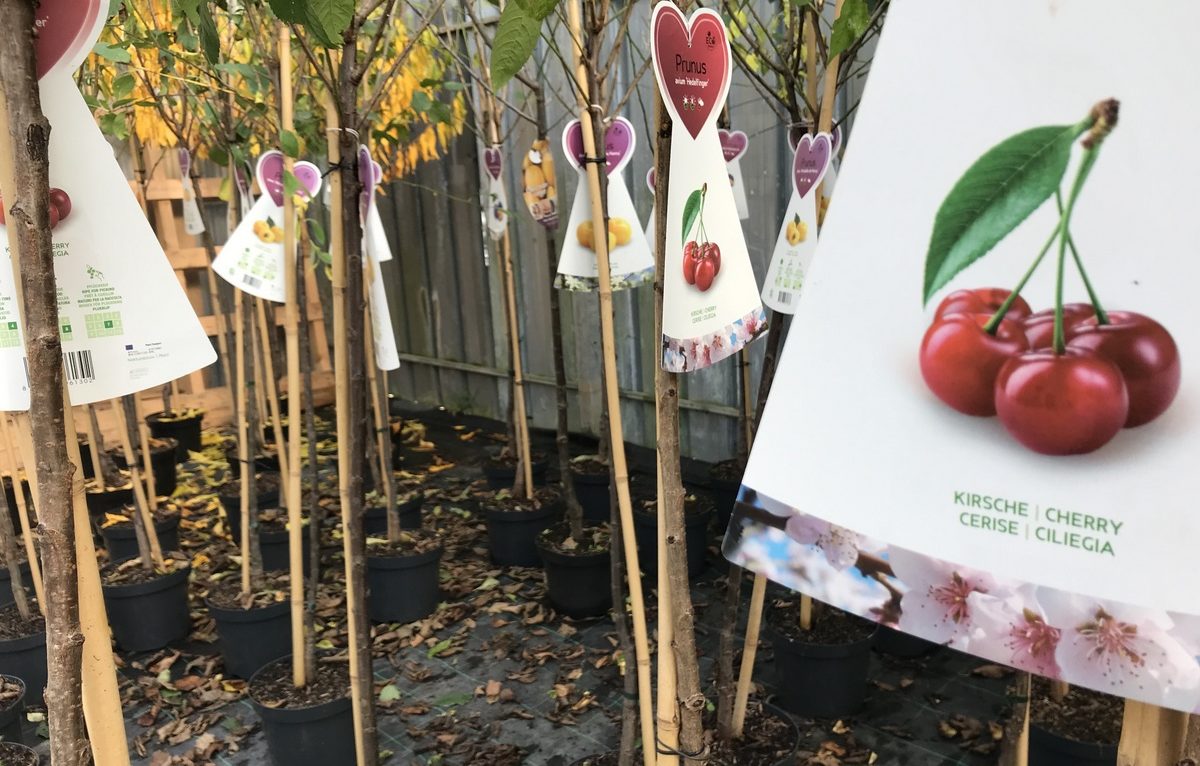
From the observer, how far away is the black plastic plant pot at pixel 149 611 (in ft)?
8.89

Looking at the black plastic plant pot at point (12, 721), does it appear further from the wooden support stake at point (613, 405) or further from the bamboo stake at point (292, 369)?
the wooden support stake at point (613, 405)

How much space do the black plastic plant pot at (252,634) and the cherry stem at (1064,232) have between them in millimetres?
2401

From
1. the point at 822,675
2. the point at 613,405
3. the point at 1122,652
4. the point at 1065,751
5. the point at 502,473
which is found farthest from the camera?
the point at 502,473

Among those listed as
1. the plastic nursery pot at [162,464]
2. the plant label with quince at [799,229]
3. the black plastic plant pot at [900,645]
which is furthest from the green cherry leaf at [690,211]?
the plastic nursery pot at [162,464]

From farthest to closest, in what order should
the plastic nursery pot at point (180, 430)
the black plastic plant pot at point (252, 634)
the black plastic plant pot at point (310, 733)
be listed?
the plastic nursery pot at point (180, 430), the black plastic plant pot at point (252, 634), the black plastic plant pot at point (310, 733)

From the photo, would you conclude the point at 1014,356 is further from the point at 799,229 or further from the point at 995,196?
the point at 799,229

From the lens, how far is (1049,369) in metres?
0.56

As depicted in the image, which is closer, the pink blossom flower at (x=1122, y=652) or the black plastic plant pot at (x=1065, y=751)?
the pink blossom flower at (x=1122, y=652)

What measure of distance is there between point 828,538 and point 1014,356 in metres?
0.18

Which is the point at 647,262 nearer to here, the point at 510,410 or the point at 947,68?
the point at 947,68

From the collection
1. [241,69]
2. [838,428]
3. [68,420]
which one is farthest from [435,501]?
[838,428]

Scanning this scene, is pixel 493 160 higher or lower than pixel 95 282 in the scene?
higher

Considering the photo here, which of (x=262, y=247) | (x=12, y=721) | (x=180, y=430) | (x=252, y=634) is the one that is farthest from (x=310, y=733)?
(x=180, y=430)

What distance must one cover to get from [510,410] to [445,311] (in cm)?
188
